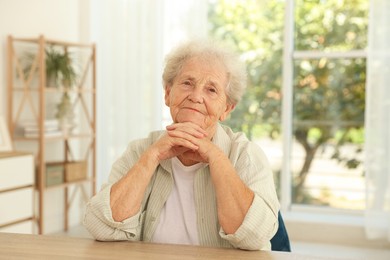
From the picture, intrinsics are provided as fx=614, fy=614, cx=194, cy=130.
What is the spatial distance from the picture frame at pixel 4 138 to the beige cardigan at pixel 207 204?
239 cm

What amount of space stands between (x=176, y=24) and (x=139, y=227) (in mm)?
3464

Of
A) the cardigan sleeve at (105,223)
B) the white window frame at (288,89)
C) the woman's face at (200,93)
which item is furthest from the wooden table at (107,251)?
the white window frame at (288,89)

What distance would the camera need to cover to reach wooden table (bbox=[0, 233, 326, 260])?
61.0 inches

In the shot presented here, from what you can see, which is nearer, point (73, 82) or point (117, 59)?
point (73, 82)

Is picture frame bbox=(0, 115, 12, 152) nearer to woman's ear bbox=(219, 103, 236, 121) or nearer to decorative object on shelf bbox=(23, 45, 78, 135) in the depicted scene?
decorative object on shelf bbox=(23, 45, 78, 135)

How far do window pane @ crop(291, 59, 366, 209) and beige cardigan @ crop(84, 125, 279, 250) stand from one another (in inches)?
124

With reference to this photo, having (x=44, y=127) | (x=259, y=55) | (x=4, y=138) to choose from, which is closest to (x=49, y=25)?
(x=44, y=127)

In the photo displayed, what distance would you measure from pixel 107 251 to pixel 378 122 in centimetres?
334

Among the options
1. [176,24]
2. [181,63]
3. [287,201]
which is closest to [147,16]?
[176,24]

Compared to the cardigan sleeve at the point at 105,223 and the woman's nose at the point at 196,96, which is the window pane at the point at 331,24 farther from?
the cardigan sleeve at the point at 105,223

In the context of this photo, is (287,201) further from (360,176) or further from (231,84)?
(231,84)

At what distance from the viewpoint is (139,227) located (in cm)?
183

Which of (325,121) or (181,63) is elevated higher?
(181,63)

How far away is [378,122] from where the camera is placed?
178 inches
